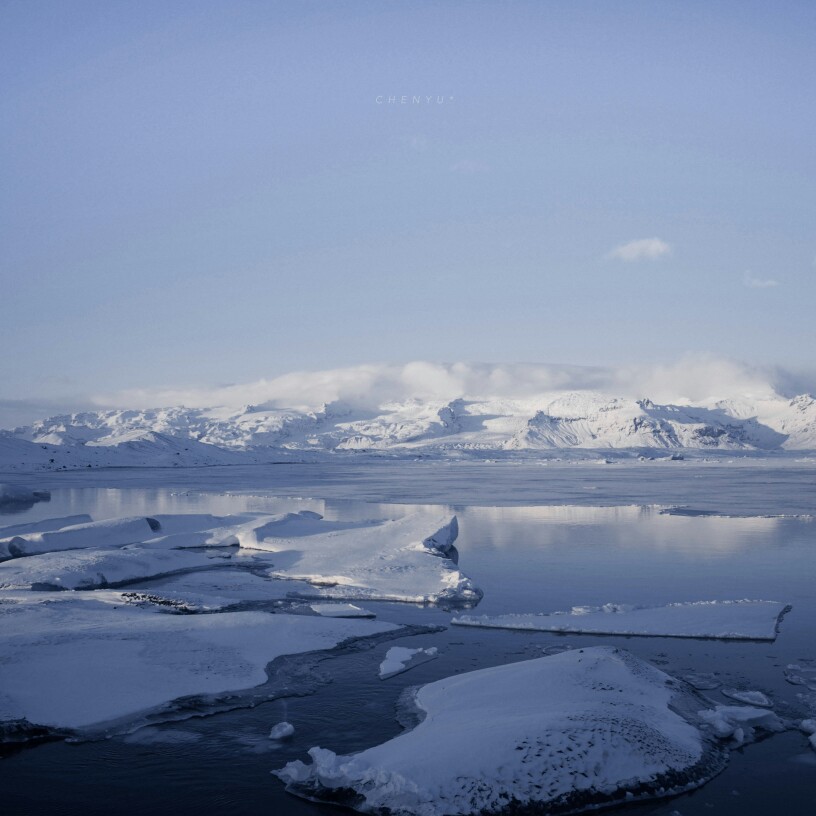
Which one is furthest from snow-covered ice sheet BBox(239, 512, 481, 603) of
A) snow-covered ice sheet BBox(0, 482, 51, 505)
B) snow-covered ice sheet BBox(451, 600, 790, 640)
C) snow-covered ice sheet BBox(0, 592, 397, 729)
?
snow-covered ice sheet BBox(0, 482, 51, 505)

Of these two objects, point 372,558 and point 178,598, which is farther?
point 372,558

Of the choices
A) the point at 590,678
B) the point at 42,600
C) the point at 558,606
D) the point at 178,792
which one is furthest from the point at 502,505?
the point at 178,792

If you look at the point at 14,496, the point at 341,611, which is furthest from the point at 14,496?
the point at 341,611

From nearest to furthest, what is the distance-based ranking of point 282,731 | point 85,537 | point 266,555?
point 282,731 → point 266,555 → point 85,537

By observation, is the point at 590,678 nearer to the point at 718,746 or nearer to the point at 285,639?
the point at 718,746

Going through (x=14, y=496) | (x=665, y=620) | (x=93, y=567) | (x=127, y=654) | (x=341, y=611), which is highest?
(x=127, y=654)

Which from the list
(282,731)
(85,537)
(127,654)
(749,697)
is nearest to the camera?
(282,731)

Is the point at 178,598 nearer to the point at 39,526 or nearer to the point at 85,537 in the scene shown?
the point at 85,537
